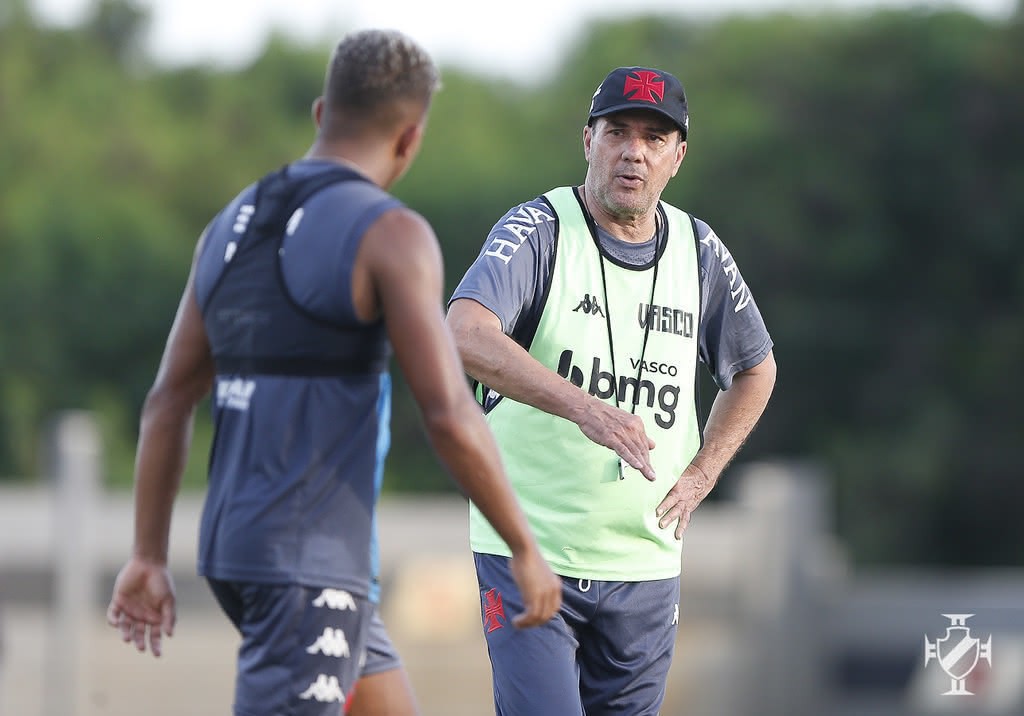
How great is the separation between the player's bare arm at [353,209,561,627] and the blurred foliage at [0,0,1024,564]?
2452 cm

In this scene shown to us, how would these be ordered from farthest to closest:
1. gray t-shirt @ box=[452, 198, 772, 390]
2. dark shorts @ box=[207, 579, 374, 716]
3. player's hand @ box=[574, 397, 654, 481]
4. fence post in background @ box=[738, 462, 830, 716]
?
1. fence post in background @ box=[738, 462, 830, 716]
2. gray t-shirt @ box=[452, 198, 772, 390]
3. player's hand @ box=[574, 397, 654, 481]
4. dark shorts @ box=[207, 579, 374, 716]

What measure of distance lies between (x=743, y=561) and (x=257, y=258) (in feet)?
40.4

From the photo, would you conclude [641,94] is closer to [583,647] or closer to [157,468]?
[583,647]

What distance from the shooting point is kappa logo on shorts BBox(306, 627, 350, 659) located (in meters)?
3.85

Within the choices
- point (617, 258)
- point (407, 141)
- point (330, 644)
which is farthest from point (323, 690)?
point (617, 258)

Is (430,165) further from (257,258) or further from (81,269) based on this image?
(257,258)

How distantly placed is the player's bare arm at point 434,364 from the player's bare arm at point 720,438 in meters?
1.24

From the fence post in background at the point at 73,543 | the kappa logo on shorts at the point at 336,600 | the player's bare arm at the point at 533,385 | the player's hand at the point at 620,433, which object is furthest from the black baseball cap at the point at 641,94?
the fence post in background at the point at 73,543

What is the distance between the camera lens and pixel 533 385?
470cm

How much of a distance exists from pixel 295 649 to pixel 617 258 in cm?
178

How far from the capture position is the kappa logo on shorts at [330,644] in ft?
12.6

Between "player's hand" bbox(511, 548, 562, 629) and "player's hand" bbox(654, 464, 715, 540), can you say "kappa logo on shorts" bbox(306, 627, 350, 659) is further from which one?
"player's hand" bbox(654, 464, 715, 540)

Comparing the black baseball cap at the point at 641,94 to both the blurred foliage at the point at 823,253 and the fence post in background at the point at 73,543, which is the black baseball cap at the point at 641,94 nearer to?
the fence post in background at the point at 73,543

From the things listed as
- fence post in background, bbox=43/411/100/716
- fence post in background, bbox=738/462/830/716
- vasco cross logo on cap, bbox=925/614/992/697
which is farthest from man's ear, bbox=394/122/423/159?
fence post in background, bbox=738/462/830/716
